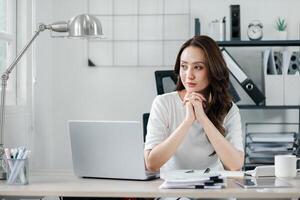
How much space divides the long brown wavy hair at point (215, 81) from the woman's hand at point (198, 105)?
0.08 meters

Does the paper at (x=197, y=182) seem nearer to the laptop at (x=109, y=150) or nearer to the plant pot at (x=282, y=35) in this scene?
the laptop at (x=109, y=150)

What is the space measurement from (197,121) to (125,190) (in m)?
0.68

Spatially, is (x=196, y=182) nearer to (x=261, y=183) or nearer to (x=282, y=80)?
(x=261, y=183)

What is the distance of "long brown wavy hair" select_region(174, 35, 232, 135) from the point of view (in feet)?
7.81

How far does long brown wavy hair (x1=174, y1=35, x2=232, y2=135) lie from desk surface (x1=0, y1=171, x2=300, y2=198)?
1.56 ft

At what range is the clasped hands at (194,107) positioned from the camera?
2.31 metres

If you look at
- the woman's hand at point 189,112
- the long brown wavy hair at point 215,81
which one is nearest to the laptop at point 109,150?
the woman's hand at point 189,112

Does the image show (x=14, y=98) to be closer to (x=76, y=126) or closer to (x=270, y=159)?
(x=76, y=126)

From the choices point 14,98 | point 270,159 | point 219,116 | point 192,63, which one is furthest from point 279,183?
point 14,98

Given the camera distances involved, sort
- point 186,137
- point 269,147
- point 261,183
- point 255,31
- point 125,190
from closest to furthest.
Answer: point 125,190 → point 261,183 → point 186,137 → point 269,147 → point 255,31

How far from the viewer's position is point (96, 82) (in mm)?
3795

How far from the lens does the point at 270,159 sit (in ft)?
11.2

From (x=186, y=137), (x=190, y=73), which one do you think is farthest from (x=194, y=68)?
(x=186, y=137)

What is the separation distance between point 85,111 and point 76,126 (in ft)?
5.70
